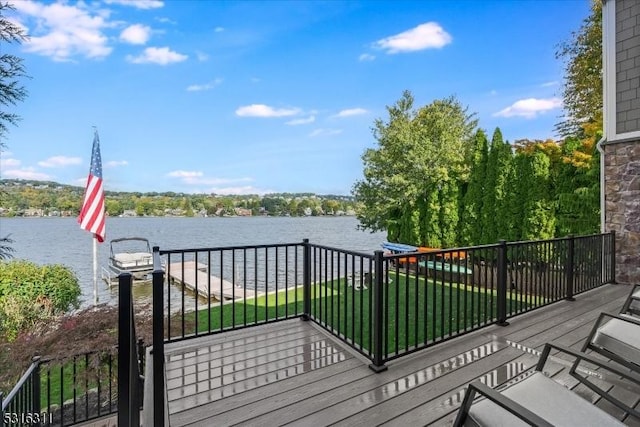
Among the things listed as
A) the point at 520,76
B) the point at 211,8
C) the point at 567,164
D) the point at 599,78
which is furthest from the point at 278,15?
the point at 520,76

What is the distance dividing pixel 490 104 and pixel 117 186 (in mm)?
24441

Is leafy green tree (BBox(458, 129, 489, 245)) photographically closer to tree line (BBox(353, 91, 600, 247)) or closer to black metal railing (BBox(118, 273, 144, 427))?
tree line (BBox(353, 91, 600, 247))

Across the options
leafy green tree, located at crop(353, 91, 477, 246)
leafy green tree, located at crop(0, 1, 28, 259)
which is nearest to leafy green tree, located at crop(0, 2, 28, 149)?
leafy green tree, located at crop(0, 1, 28, 259)

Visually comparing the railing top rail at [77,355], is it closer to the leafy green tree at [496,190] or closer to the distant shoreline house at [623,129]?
the distant shoreline house at [623,129]

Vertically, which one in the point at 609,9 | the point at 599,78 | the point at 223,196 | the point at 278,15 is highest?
the point at 278,15

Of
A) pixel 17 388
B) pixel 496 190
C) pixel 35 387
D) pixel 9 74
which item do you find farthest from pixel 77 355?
pixel 496 190

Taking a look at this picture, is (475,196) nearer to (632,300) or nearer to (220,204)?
(632,300)

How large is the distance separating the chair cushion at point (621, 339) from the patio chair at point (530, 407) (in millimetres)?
846

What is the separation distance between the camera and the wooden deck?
2.10 m

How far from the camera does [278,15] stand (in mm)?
10133

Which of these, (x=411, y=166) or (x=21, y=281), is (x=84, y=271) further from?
(x=411, y=166)

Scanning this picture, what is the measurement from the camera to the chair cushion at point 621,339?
7.48 ft

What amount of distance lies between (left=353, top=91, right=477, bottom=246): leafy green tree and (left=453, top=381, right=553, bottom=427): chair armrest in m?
11.8

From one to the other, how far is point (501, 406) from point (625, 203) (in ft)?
20.0
